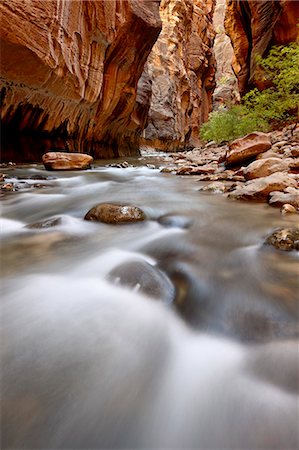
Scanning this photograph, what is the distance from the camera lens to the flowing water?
34.1 inches

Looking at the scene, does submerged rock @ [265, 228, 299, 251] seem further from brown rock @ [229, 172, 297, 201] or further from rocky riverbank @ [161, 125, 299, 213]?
brown rock @ [229, 172, 297, 201]

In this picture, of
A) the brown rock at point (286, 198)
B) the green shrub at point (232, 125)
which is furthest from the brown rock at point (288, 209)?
the green shrub at point (232, 125)

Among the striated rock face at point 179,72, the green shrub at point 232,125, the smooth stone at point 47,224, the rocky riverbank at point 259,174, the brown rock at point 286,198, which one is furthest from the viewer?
the striated rock face at point 179,72

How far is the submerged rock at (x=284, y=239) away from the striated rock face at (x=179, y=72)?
23.1 m

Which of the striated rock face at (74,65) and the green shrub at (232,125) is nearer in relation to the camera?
the striated rock face at (74,65)

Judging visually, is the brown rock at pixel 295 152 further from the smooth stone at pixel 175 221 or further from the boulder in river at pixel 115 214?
the boulder in river at pixel 115 214

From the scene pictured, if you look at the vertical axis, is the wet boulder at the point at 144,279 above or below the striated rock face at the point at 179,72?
below

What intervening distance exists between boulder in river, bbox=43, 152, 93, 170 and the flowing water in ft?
17.0

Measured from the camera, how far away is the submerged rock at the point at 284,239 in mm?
2039

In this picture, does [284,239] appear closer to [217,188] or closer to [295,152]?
[217,188]

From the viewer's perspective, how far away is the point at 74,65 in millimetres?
8141

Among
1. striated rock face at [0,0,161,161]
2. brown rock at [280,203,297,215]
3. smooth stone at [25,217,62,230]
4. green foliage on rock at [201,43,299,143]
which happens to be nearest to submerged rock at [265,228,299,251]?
brown rock at [280,203,297,215]

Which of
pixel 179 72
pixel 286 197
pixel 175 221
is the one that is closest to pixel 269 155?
pixel 286 197

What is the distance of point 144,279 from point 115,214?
137 cm
